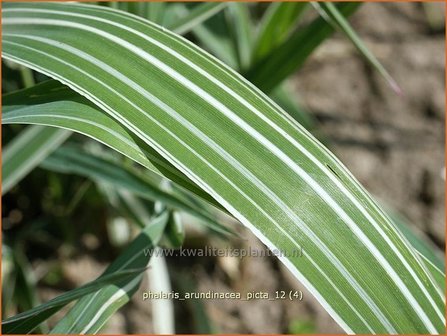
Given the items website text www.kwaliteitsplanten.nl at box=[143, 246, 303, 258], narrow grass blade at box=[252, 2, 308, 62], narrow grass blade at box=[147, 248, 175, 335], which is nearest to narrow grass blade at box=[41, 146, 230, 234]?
narrow grass blade at box=[147, 248, 175, 335]

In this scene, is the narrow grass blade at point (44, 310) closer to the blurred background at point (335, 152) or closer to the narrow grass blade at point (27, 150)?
the narrow grass blade at point (27, 150)

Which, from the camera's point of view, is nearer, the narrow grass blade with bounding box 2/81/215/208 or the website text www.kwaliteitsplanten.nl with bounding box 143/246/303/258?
the narrow grass blade with bounding box 2/81/215/208

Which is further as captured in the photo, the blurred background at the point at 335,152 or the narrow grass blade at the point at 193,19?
the blurred background at the point at 335,152

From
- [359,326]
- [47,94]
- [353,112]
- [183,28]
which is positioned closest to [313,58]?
[353,112]

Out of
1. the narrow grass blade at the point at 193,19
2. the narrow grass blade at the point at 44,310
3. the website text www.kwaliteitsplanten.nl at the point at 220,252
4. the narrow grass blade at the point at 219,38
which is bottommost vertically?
the narrow grass blade at the point at 44,310

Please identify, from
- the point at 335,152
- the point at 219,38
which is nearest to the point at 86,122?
the point at 219,38

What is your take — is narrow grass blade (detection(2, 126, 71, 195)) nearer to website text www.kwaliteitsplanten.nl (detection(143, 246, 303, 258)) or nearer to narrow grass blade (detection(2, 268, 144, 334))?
narrow grass blade (detection(2, 268, 144, 334))

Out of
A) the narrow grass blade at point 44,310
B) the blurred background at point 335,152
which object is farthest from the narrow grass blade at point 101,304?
the blurred background at point 335,152
